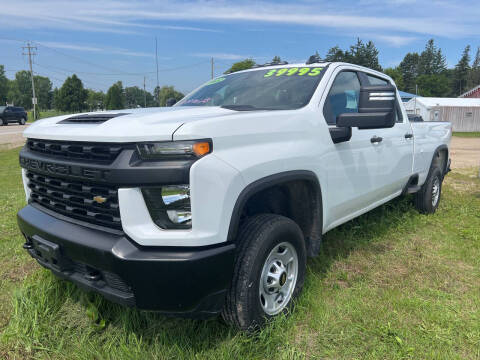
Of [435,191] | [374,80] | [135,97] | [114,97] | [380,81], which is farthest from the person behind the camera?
[135,97]

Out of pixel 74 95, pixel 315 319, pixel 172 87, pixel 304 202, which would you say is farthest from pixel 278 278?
pixel 172 87

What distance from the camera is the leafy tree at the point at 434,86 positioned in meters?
90.8

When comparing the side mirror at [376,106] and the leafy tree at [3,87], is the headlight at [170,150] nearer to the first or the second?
the side mirror at [376,106]

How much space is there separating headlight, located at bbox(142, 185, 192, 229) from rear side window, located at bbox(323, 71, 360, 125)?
154cm

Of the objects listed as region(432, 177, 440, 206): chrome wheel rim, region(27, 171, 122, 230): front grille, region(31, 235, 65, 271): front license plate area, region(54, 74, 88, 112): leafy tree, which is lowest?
region(432, 177, 440, 206): chrome wheel rim

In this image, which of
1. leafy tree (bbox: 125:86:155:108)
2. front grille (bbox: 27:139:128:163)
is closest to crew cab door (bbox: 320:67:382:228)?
front grille (bbox: 27:139:128:163)

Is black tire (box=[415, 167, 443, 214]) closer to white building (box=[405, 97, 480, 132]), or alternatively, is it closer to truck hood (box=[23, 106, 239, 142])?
truck hood (box=[23, 106, 239, 142])

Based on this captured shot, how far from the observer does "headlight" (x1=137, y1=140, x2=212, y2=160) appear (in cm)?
181

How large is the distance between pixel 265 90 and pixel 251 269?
5.42ft

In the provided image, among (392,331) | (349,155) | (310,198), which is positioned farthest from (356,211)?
(392,331)

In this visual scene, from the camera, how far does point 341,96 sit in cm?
325

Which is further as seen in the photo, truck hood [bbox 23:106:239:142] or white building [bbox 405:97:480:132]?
white building [bbox 405:97:480:132]

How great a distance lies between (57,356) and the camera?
2.26 m

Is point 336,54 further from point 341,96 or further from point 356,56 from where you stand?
point 341,96
